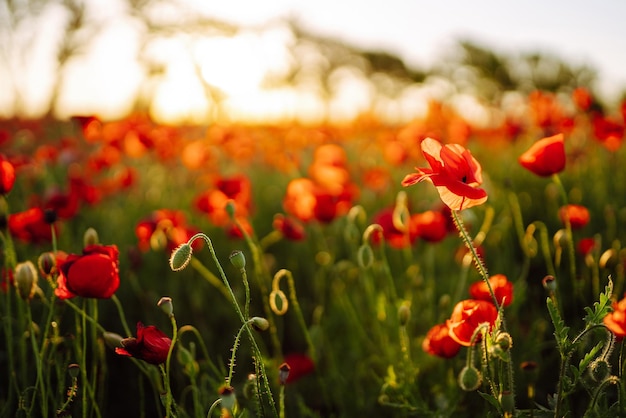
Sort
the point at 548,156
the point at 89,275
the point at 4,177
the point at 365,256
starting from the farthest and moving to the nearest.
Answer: the point at 365,256 < the point at 4,177 < the point at 548,156 < the point at 89,275

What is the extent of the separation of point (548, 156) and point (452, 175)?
0.49 m

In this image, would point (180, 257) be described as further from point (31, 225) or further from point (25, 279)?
point (31, 225)

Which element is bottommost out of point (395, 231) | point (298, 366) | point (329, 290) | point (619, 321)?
→ point (329, 290)

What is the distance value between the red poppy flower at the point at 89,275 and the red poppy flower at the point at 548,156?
1104mm

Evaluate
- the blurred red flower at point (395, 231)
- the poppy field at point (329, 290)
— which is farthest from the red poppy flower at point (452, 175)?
the blurred red flower at point (395, 231)

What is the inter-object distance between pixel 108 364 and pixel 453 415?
1.39m

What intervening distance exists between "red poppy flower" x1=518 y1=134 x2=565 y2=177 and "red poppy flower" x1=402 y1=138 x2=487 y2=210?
414mm

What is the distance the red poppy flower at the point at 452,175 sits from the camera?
Result: 1189 mm

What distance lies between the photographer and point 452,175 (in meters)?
1.23

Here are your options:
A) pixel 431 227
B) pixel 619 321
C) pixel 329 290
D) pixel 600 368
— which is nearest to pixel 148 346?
pixel 619 321

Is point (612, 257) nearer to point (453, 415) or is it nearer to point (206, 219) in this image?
point (453, 415)

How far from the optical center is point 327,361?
2379 mm

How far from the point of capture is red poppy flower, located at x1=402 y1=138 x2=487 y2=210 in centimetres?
119

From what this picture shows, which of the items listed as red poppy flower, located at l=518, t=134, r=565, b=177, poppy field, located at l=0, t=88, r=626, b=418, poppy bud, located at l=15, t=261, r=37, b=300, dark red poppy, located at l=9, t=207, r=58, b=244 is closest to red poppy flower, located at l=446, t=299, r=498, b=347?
poppy field, located at l=0, t=88, r=626, b=418
